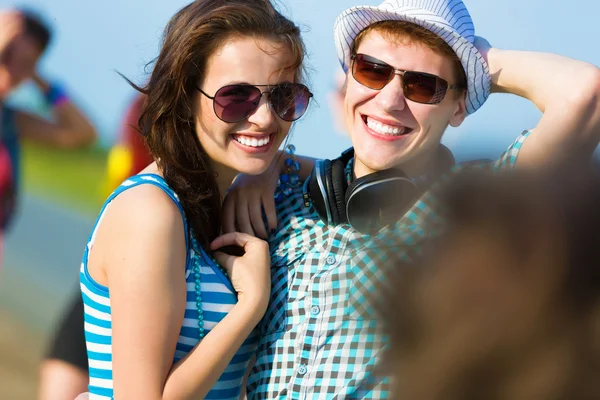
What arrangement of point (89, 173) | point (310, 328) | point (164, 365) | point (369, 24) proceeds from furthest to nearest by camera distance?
point (89, 173) → point (369, 24) → point (310, 328) → point (164, 365)

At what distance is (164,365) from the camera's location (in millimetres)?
2109

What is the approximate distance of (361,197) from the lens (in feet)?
7.73

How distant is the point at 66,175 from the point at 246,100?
4500mm

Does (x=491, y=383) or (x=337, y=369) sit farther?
(x=337, y=369)

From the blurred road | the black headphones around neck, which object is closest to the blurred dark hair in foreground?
the black headphones around neck

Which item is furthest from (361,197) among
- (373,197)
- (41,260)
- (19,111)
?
(41,260)

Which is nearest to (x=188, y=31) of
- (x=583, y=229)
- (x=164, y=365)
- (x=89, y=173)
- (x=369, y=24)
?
(x=369, y=24)

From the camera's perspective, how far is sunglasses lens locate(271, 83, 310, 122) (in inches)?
93.7

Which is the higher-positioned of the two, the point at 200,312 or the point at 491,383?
the point at 491,383

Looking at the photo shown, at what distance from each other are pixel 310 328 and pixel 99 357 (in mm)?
643

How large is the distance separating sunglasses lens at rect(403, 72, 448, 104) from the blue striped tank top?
0.78 m

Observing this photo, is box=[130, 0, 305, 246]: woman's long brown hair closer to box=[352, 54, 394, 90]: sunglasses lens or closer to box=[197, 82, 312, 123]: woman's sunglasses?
box=[197, 82, 312, 123]: woman's sunglasses

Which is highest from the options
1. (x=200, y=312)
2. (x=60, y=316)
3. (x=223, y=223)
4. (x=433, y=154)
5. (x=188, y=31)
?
(x=188, y=31)

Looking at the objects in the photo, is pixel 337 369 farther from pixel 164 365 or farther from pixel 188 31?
pixel 188 31
